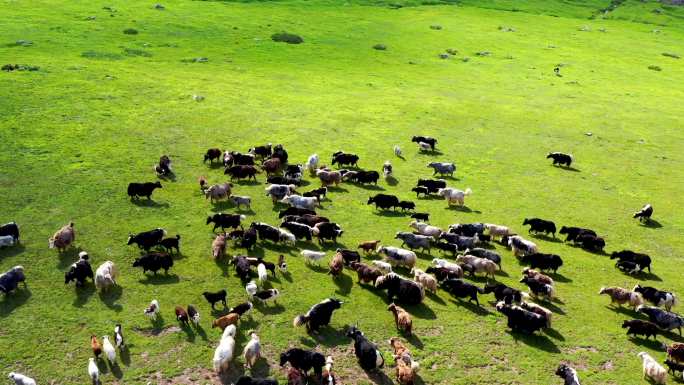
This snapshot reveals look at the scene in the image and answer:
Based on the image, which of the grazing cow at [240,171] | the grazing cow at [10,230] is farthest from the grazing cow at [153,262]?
the grazing cow at [240,171]

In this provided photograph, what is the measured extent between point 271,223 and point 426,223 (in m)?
7.64

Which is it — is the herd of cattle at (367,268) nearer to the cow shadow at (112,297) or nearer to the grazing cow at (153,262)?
the grazing cow at (153,262)

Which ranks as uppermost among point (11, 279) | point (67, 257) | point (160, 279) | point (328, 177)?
point (328, 177)

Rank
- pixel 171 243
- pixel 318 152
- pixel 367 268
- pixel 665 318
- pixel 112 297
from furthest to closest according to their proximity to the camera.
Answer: pixel 318 152 → pixel 171 243 → pixel 367 268 → pixel 665 318 → pixel 112 297

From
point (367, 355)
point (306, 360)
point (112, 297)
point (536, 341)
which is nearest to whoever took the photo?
point (306, 360)

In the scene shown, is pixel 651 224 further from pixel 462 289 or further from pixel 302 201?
pixel 302 201

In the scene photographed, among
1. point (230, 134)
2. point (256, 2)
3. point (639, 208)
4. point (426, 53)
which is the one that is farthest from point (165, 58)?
point (639, 208)

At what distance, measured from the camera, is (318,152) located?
36.1 metres

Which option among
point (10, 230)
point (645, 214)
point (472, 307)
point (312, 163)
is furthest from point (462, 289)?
point (10, 230)

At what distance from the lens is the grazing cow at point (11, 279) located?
18.6 m

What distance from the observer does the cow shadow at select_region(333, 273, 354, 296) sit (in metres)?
20.3

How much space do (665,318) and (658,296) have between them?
1.44 meters

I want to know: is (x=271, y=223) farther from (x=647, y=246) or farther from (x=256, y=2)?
(x=256, y=2)

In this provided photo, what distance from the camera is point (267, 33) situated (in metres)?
71.8
